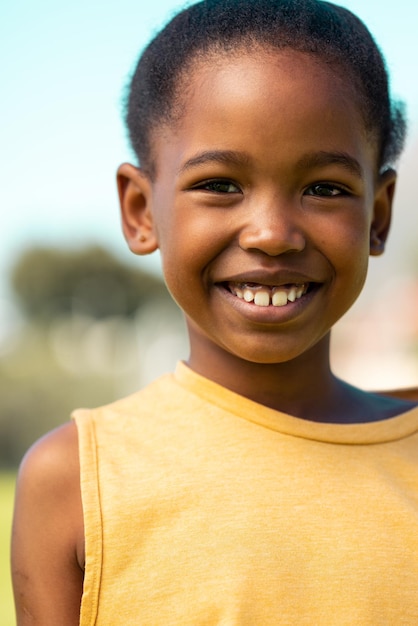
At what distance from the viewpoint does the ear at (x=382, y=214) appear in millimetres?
1983

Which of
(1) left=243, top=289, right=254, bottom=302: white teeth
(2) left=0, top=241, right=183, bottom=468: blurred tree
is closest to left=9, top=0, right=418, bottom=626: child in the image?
(1) left=243, top=289, right=254, bottom=302: white teeth

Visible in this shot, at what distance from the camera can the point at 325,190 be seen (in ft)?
5.69

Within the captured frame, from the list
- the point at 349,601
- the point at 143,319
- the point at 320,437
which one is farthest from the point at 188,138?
the point at 143,319

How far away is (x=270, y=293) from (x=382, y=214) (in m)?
0.44

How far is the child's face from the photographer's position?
166 centimetres

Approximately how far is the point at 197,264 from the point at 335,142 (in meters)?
0.35

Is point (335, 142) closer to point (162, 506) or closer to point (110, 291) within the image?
point (162, 506)

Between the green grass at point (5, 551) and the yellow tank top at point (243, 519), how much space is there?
15.8ft

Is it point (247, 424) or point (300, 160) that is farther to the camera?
point (247, 424)

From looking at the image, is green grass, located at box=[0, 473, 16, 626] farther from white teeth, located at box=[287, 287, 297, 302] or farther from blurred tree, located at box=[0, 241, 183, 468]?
white teeth, located at box=[287, 287, 297, 302]

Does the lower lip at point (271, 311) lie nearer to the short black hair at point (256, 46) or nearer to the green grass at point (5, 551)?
the short black hair at point (256, 46)

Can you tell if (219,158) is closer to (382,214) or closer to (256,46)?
(256,46)

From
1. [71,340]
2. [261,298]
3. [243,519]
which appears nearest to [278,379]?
[261,298]

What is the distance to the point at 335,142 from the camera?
5.59ft
